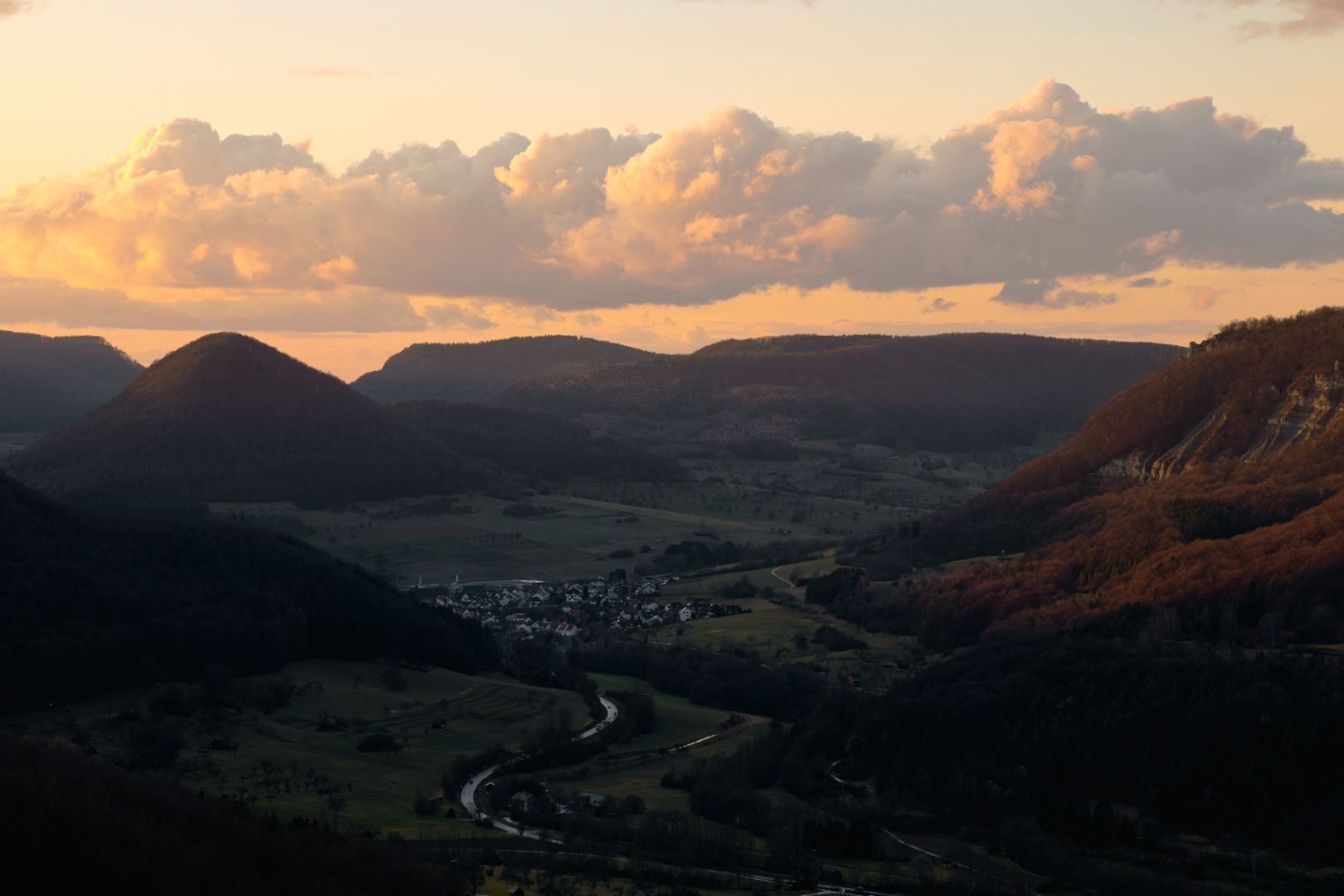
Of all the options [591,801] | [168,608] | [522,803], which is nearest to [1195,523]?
[591,801]

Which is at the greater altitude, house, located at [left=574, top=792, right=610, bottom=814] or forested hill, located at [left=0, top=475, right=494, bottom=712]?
forested hill, located at [left=0, top=475, right=494, bottom=712]

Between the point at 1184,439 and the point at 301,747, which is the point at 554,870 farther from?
the point at 1184,439

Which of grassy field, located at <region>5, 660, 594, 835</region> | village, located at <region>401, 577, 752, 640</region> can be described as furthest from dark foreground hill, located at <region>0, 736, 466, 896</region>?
village, located at <region>401, 577, 752, 640</region>

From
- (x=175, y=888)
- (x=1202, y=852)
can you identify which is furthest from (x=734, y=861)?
(x=175, y=888)

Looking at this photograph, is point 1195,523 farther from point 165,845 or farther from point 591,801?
point 165,845

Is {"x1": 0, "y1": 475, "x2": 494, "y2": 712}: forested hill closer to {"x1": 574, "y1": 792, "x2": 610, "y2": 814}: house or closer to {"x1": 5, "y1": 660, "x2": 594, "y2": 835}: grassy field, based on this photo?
{"x1": 5, "y1": 660, "x2": 594, "y2": 835}: grassy field

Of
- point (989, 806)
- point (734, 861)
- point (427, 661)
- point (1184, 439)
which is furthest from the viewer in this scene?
point (1184, 439)
